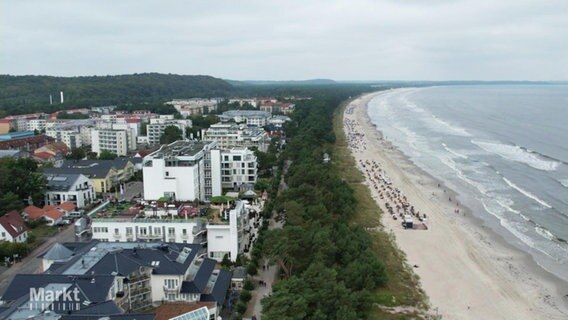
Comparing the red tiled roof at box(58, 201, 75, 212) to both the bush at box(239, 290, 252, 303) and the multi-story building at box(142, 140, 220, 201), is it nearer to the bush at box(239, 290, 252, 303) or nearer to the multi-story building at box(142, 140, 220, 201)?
the multi-story building at box(142, 140, 220, 201)

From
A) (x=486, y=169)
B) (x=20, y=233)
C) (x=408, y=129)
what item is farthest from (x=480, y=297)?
(x=408, y=129)

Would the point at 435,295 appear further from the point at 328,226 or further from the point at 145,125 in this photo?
the point at 145,125

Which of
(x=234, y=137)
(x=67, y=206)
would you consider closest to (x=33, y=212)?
(x=67, y=206)

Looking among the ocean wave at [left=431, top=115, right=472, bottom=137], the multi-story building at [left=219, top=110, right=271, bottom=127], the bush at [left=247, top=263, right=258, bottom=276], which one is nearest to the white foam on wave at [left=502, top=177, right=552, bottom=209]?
the bush at [left=247, top=263, right=258, bottom=276]

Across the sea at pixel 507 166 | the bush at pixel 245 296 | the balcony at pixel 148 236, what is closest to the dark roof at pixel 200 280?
the bush at pixel 245 296

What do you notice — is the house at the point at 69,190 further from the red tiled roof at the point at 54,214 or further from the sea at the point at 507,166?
the sea at the point at 507,166

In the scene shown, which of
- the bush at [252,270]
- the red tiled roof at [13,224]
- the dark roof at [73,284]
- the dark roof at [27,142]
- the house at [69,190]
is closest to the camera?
the dark roof at [73,284]
